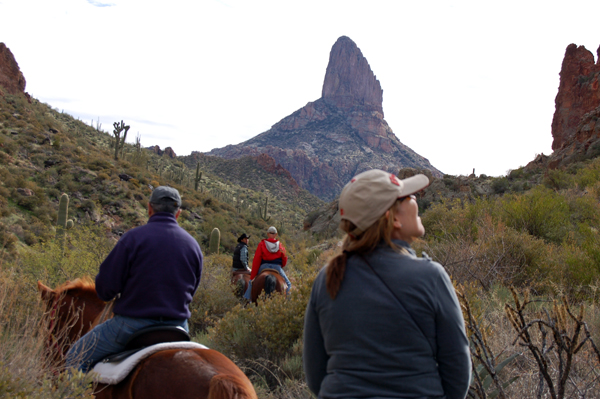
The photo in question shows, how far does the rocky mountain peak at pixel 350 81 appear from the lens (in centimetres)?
17275

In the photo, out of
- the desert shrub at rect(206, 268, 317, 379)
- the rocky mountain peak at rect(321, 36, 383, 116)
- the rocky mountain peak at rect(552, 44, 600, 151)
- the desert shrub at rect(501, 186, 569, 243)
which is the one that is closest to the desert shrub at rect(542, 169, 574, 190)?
the desert shrub at rect(501, 186, 569, 243)

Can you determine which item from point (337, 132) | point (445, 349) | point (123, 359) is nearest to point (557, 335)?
point (445, 349)

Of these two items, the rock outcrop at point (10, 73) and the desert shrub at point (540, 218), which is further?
the rock outcrop at point (10, 73)

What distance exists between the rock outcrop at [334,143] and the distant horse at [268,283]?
10555 cm

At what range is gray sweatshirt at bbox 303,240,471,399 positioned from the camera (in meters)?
1.64

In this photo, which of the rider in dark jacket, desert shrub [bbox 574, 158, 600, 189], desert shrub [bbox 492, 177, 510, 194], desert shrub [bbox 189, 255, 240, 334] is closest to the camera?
desert shrub [bbox 189, 255, 240, 334]

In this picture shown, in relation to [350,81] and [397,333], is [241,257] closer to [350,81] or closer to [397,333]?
[397,333]

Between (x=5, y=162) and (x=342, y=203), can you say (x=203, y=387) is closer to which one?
(x=342, y=203)

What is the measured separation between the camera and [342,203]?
1.85 m

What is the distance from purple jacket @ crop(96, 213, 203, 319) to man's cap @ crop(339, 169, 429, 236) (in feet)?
6.58

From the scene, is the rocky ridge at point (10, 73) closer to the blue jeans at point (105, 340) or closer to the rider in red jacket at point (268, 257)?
the rider in red jacket at point (268, 257)

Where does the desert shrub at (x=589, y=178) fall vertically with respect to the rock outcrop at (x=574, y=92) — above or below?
below

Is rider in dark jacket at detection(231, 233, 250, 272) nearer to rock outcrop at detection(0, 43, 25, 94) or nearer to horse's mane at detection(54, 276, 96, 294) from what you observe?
horse's mane at detection(54, 276, 96, 294)

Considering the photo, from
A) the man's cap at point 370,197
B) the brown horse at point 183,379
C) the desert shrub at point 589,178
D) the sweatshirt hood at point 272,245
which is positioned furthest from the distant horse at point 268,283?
the desert shrub at point 589,178
